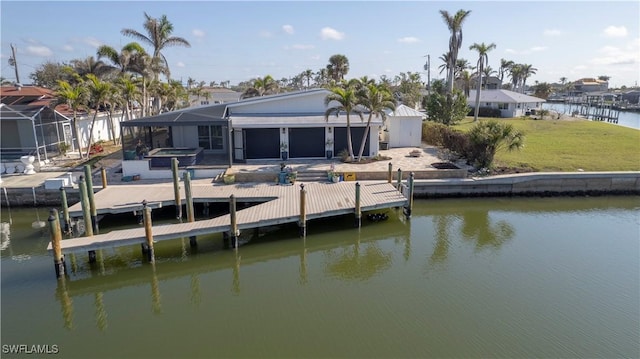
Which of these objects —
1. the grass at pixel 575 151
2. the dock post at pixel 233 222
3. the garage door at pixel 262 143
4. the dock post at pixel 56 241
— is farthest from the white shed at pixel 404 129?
the dock post at pixel 56 241

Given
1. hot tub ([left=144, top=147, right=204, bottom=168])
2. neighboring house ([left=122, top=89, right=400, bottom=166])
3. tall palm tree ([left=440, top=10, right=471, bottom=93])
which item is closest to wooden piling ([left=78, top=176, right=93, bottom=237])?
hot tub ([left=144, top=147, right=204, bottom=168])

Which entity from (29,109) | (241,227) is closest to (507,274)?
(241,227)

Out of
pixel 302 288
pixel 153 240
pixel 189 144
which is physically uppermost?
pixel 189 144

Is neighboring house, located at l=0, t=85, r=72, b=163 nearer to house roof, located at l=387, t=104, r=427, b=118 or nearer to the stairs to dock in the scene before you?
the stairs to dock

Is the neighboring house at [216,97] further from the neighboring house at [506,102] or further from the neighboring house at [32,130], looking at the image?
the neighboring house at [506,102]

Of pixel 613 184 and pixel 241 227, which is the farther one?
pixel 613 184

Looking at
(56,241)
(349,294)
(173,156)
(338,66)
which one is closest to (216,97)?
(338,66)

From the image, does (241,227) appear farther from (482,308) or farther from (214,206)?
(482,308)

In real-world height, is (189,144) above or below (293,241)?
above
